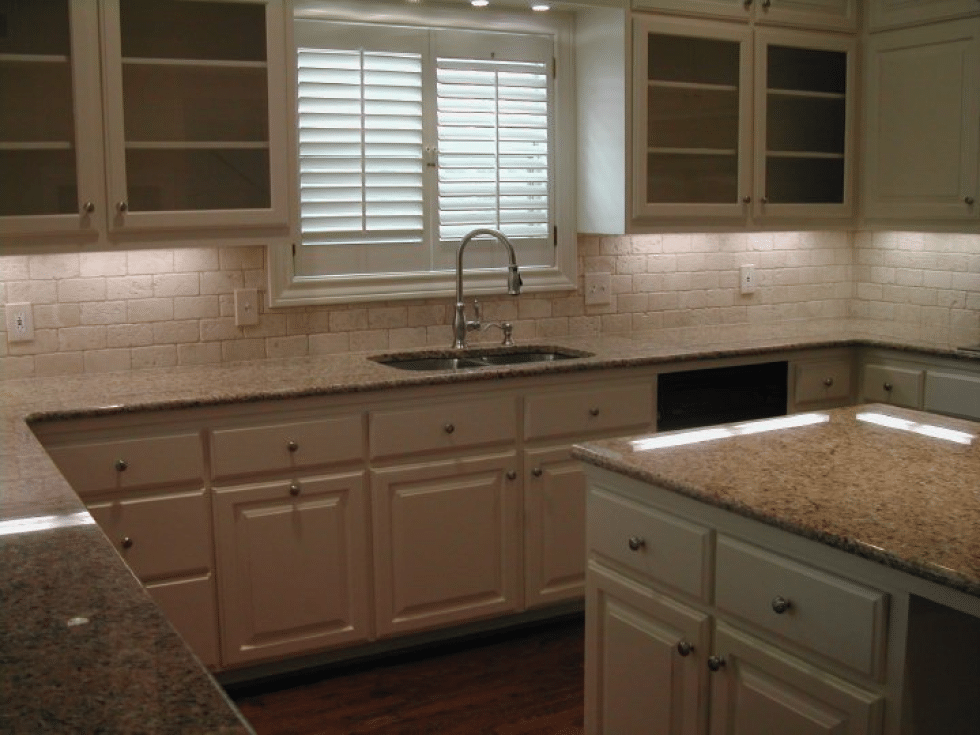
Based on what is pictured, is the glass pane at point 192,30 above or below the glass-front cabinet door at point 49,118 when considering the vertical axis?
above

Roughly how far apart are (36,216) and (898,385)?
3005mm

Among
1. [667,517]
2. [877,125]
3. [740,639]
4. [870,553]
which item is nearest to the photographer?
[870,553]

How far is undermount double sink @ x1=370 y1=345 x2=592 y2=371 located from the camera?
4.18 meters

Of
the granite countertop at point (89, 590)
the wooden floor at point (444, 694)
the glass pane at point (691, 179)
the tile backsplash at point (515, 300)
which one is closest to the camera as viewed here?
the granite countertop at point (89, 590)

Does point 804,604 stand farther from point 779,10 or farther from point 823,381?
point 779,10

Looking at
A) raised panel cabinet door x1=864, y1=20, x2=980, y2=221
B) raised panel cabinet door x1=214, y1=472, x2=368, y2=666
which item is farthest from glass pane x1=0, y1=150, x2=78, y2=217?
raised panel cabinet door x1=864, y1=20, x2=980, y2=221

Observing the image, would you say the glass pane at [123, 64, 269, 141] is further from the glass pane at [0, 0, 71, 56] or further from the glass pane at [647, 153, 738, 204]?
the glass pane at [647, 153, 738, 204]

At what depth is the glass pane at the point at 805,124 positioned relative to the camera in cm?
463

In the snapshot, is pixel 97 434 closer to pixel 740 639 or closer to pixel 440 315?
pixel 440 315

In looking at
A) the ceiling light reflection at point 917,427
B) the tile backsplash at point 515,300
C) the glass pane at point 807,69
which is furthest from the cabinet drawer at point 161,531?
the glass pane at point 807,69

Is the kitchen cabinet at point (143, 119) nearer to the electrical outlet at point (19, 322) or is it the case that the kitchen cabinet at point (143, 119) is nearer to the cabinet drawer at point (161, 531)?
the electrical outlet at point (19, 322)

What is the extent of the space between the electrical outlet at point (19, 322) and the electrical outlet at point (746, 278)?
2.78 metres

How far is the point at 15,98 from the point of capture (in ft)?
10.9

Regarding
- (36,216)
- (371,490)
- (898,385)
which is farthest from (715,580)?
(898,385)
